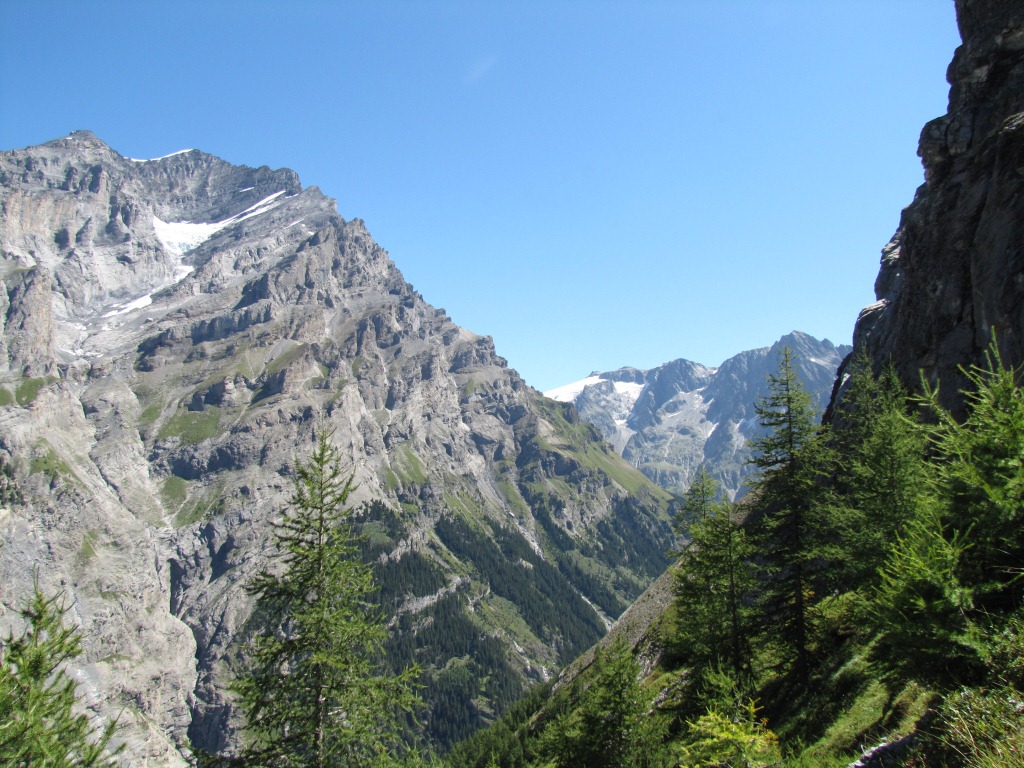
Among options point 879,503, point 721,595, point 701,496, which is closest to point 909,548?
point 879,503

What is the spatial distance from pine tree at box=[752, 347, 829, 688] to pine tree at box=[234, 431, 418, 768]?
17.9 meters

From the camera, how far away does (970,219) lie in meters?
40.2

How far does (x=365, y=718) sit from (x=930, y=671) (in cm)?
1508

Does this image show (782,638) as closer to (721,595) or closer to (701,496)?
(721,595)

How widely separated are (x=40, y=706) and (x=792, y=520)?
94.8 feet

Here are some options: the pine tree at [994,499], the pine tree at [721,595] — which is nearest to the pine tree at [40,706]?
the pine tree at [994,499]

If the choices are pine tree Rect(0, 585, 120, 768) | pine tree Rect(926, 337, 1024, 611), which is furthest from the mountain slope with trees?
pine tree Rect(0, 585, 120, 768)

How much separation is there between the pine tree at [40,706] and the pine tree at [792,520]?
26.2 m

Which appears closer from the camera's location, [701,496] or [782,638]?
[782,638]

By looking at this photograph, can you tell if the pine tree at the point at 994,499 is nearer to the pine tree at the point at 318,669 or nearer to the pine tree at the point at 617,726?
the pine tree at the point at 318,669

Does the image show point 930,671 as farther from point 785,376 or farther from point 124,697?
point 124,697

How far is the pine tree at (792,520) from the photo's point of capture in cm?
2572

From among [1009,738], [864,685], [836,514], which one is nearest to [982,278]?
[836,514]

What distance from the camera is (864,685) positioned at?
21078mm
